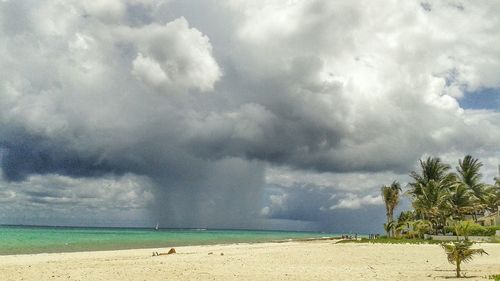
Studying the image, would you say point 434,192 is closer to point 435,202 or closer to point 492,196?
point 435,202

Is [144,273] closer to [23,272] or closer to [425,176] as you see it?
[23,272]

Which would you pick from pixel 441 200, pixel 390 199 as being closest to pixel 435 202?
pixel 441 200

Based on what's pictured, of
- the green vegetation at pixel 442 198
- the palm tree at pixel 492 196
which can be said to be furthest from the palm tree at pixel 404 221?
the palm tree at pixel 492 196

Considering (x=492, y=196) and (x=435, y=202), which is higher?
(x=492, y=196)

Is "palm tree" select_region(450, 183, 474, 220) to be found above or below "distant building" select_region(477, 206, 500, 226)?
above

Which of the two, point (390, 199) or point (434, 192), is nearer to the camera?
point (434, 192)

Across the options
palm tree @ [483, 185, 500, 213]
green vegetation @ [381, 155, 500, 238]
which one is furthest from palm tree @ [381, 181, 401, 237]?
palm tree @ [483, 185, 500, 213]

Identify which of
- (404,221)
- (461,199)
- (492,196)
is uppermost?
(492,196)

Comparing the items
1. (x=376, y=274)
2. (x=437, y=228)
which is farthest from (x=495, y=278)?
(x=437, y=228)

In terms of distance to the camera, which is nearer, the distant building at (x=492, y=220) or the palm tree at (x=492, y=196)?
the distant building at (x=492, y=220)

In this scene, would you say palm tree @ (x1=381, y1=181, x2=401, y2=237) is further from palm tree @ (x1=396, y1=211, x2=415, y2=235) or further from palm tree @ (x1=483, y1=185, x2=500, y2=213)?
palm tree @ (x1=483, y1=185, x2=500, y2=213)

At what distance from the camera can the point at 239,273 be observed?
797 inches

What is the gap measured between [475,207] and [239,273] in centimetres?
5624

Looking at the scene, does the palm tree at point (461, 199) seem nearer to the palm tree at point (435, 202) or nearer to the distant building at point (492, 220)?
the palm tree at point (435, 202)
